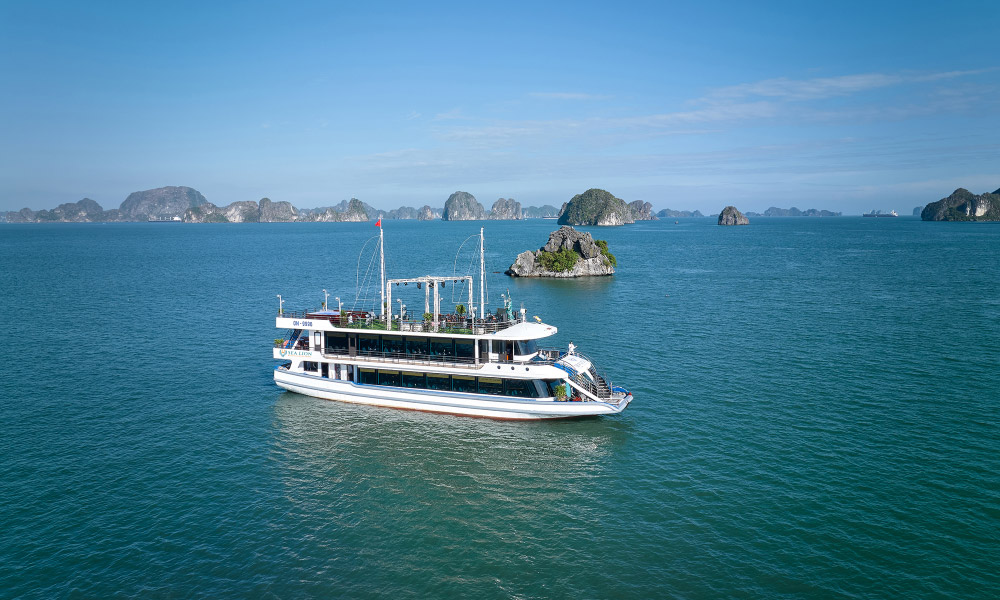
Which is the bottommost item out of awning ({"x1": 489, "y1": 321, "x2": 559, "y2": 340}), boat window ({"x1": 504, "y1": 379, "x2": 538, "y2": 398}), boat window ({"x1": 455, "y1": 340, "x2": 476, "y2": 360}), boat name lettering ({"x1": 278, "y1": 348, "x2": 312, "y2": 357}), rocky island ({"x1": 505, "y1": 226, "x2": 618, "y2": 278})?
boat window ({"x1": 504, "y1": 379, "x2": 538, "y2": 398})

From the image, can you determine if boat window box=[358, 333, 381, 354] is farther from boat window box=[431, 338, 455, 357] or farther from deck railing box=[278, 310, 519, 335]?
boat window box=[431, 338, 455, 357]

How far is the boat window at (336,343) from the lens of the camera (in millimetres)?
49312

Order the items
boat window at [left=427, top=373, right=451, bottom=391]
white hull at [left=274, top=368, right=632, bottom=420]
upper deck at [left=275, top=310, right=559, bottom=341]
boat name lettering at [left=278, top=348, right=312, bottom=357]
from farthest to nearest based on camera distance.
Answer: boat name lettering at [left=278, top=348, right=312, bottom=357], boat window at [left=427, top=373, right=451, bottom=391], upper deck at [left=275, top=310, right=559, bottom=341], white hull at [left=274, top=368, right=632, bottom=420]

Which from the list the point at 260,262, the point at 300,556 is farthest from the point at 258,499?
the point at 260,262

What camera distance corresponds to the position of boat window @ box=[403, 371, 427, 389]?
153ft

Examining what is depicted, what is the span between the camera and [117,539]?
2839 centimetres

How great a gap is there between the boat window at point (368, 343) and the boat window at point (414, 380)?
345 centimetres

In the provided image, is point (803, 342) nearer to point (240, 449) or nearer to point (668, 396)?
point (668, 396)

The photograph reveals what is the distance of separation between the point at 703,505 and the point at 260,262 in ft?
496

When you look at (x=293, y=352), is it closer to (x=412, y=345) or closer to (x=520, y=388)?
(x=412, y=345)

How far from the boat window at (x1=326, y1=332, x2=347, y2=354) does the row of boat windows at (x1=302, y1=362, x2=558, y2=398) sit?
105 inches

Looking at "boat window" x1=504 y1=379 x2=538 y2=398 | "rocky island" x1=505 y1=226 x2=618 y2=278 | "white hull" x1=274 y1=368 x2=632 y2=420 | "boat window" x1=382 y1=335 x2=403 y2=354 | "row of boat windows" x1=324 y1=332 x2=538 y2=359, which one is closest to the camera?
"white hull" x1=274 y1=368 x2=632 y2=420

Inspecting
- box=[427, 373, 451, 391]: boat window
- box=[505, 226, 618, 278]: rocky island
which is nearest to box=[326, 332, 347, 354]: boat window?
box=[427, 373, 451, 391]: boat window

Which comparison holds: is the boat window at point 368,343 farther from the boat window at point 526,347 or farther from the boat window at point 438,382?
the boat window at point 526,347
